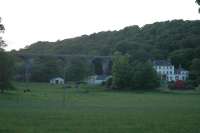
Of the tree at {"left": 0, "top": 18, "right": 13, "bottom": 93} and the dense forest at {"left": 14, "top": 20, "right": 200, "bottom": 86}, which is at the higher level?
the dense forest at {"left": 14, "top": 20, "right": 200, "bottom": 86}

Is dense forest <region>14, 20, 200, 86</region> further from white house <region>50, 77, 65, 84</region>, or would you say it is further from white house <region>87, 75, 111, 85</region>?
white house <region>50, 77, 65, 84</region>

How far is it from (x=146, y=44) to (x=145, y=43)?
2055 millimetres

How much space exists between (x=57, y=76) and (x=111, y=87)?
31492mm

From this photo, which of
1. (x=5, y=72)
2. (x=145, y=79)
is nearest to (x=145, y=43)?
(x=145, y=79)

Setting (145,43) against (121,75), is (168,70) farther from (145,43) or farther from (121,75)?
(121,75)

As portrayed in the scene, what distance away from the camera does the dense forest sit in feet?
414

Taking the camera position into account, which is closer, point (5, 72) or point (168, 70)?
point (5, 72)

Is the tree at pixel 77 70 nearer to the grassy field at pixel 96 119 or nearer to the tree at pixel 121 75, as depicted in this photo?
the tree at pixel 121 75

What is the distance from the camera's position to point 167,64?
426ft

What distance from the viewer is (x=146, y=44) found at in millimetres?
136500

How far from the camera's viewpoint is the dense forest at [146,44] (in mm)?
126312

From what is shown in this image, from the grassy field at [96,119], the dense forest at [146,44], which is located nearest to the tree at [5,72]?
the grassy field at [96,119]

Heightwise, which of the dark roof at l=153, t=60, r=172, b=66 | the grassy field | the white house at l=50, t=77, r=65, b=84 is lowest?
the grassy field

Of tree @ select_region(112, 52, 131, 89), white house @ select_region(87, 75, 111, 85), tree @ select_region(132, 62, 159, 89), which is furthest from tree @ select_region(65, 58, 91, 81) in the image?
tree @ select_region(132, 62, 159, 89)
